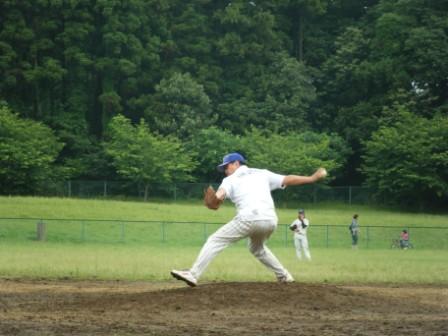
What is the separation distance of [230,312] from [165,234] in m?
37.4

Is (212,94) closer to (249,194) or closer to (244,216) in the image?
(249,194)

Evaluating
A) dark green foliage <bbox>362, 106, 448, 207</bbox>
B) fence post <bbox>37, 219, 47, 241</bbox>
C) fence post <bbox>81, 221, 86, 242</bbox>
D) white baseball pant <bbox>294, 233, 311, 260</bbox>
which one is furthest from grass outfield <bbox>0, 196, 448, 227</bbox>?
white baseball pant <bbox>294, 233, 311, 260</bbox>

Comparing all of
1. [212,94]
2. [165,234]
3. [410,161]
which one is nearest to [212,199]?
[165,234]

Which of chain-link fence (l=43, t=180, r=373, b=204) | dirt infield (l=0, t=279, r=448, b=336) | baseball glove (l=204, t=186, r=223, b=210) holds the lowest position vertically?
dirt infield (l=0, t=279, r=448, b=336)

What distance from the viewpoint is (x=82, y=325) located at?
37.2 feet

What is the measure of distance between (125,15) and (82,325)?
214ft

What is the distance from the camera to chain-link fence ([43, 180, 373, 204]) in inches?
2685

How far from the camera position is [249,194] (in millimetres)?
14352

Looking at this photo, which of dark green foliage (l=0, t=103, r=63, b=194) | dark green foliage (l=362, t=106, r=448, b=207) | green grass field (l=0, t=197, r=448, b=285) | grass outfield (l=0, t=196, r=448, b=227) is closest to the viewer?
green grass field (l=0, t=197, r=448, b=285)

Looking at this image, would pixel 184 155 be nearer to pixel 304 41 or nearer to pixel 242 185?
pixel 304 41

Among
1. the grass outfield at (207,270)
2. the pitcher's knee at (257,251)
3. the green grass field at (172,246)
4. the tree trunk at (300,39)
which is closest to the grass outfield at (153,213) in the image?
the green grass field at (172,246)

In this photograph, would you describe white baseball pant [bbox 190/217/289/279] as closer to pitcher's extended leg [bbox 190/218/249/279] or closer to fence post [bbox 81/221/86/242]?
pitcher's extended leg [bbox 190/218/249/279]

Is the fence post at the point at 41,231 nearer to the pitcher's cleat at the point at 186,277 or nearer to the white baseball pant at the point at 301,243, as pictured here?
the white baseball pant at the point at 301,243

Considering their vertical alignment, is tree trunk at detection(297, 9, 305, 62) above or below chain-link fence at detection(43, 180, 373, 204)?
above
